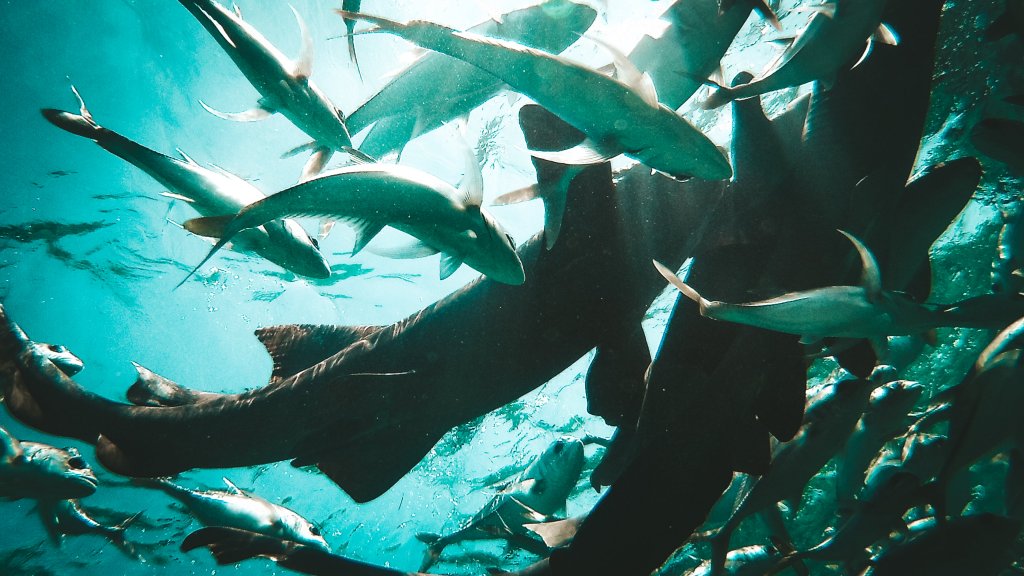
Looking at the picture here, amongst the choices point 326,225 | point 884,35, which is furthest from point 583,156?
point 884,35

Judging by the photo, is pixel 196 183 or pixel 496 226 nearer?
pixel 496 226

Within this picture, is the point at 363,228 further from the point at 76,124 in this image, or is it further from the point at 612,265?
the point at 76,124

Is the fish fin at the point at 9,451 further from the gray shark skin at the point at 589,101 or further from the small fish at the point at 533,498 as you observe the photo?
the gray shark skin at the point at 589,101

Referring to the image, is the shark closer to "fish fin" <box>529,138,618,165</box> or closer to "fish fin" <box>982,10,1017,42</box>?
"fish fin" <box>529,138,618,165</box>

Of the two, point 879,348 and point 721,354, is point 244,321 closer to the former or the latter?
point 721,354

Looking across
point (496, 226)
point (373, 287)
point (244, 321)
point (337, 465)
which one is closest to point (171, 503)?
point (244, 321)

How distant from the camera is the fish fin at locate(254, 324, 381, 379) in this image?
466cm

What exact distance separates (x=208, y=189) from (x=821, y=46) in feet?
14.8

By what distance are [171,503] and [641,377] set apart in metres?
27.0

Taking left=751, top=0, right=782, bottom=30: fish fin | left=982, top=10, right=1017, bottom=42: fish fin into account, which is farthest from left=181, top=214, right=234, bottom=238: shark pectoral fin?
left=982, top=10, right=1017, bottom=42: fish fin

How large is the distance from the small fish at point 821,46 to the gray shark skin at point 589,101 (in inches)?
29.5

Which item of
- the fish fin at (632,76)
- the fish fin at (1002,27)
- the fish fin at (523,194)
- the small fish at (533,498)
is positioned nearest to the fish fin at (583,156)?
the fish fin at (632,76)

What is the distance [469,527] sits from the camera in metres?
7.64

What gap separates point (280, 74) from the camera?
269 cm
